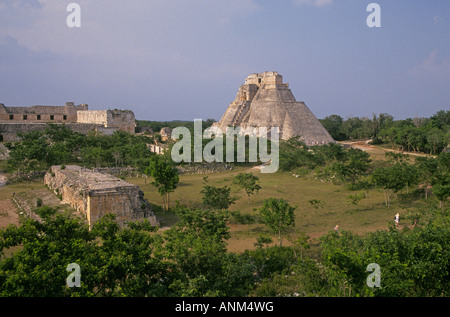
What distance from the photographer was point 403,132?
2984 cm

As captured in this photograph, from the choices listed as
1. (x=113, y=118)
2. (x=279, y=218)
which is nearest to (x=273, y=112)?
(x=113, y=118)

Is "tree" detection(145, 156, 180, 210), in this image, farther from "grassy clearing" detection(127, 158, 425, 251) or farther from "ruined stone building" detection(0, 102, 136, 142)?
"ruined stone building" detection(0, 102, 136, 142)

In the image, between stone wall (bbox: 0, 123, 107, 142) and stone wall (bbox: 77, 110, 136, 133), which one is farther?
stone wall (bbox: 77, 110, 136, 133)

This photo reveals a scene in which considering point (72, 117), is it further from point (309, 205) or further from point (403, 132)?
point (403, 132)

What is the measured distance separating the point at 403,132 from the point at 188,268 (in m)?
28.5

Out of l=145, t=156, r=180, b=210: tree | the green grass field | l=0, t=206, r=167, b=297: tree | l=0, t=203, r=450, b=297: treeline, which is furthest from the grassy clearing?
l=0, t=206, r=167, b=297: tree

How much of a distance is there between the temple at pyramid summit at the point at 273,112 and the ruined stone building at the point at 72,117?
11.0 m

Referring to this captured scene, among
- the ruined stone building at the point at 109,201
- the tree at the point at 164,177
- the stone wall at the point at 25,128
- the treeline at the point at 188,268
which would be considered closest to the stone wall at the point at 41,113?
the stone wall at the point at 25,128

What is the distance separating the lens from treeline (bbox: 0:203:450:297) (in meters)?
5.34

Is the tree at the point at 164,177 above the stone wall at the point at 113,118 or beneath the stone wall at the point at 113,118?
beneath

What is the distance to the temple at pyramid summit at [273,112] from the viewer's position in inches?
1372

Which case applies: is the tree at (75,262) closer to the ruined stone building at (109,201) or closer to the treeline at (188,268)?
the treeline at (188,268)

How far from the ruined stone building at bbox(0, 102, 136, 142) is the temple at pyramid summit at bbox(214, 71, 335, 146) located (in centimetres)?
1102
